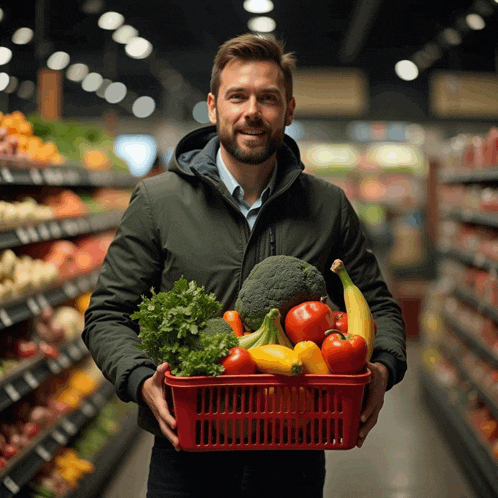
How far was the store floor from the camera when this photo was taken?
15.1 feet

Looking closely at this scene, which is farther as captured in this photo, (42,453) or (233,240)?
(42,453)

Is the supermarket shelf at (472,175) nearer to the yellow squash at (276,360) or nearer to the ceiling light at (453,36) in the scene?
the ceiling light at (453,36)

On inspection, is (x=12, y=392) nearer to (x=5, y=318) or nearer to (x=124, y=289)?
(x=5, y=318)

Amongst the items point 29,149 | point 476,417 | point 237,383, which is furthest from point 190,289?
point 476,417

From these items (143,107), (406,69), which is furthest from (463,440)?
(143,107)

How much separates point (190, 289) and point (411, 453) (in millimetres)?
4045

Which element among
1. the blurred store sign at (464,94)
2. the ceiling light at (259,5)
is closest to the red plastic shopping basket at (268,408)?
the ceiling light at (259,5)

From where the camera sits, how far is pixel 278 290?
1.80 metres

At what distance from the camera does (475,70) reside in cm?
1135

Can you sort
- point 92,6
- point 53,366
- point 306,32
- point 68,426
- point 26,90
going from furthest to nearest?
point 26,90 → point 306,32 → point 92,6 → point 68,426 → point 53,366

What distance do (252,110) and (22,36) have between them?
14.6ft

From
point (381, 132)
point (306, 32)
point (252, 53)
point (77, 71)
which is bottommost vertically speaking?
point (252, 53)

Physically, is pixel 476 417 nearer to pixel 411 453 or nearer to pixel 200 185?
pixel 411 453

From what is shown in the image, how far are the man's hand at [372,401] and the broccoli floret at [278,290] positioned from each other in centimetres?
24
